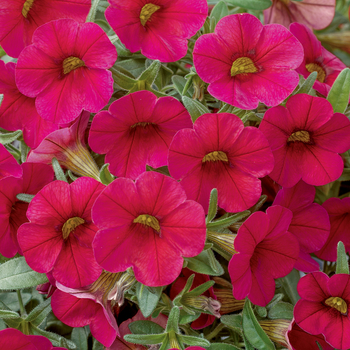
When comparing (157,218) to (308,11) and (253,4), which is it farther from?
(308,11)

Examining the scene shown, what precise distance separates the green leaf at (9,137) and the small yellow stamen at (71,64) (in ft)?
0.45

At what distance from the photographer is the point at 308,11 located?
0.99 meters

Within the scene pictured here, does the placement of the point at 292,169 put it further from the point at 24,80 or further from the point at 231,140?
the point at 24,80

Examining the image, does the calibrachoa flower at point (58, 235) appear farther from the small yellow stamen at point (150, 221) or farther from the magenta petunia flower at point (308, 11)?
the magenta petunia flower at point (308, 11)

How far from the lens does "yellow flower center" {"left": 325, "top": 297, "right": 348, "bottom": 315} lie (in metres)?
0.65

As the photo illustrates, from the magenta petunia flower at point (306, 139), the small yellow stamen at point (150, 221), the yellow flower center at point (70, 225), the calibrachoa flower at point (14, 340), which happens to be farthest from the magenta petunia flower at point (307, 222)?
the calibrachoa flower at point (14, 340)

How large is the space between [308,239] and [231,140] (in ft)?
0.84

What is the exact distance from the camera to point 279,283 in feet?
2.50

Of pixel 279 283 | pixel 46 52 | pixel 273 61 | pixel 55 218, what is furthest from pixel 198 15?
pixel 279 283

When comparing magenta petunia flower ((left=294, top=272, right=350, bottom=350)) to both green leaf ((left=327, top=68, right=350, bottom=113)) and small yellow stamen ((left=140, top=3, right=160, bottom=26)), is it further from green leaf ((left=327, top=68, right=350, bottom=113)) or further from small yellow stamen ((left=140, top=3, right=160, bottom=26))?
small yellow stamen ((left=140, top=3, right=160, bottom=26))

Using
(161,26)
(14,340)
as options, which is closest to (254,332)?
(14,340)

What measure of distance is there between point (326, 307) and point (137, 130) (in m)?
0.43

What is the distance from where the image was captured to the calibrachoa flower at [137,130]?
58 centimetres

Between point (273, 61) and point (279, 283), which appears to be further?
point (279, 283)
